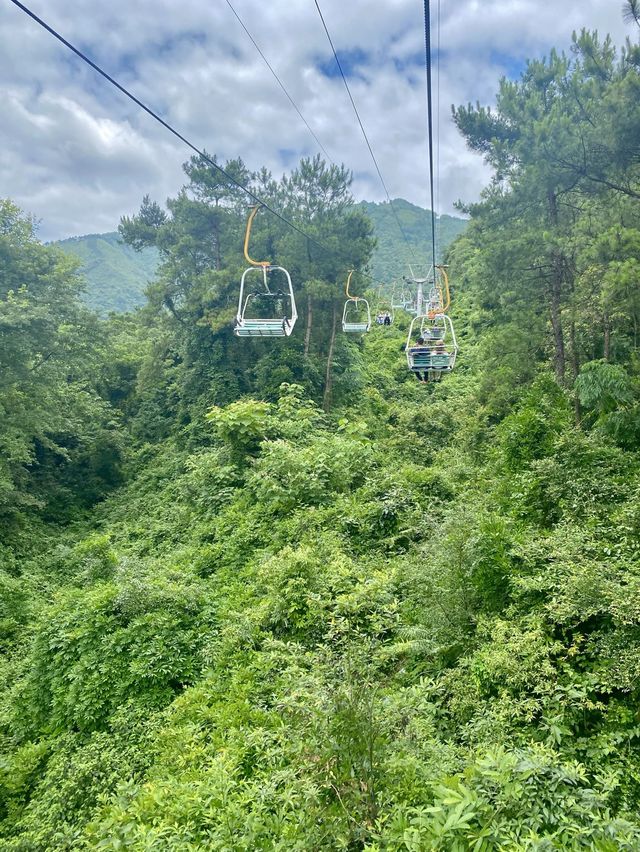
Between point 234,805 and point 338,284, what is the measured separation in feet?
62.8

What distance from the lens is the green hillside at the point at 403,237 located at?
60188mm

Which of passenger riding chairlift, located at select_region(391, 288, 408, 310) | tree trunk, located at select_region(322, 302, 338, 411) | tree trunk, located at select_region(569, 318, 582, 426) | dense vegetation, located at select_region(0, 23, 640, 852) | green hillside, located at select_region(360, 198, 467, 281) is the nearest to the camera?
dense vegetation, located at select_region(0, 23, 640, 852)

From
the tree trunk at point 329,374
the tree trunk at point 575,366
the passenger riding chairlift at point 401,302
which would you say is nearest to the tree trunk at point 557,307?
the tree trunk at point 575,366

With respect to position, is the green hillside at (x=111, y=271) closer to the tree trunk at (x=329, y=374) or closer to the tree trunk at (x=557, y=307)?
the tree trunk at (x=329, y=374)

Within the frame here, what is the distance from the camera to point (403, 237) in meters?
67.4

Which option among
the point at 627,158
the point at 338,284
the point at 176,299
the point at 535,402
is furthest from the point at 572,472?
the point at 176,299

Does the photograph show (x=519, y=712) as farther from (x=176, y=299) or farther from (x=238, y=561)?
(x=176, y=299)

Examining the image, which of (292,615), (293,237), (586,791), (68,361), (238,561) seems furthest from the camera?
(293,237)

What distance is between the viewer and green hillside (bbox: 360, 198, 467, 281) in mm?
60188

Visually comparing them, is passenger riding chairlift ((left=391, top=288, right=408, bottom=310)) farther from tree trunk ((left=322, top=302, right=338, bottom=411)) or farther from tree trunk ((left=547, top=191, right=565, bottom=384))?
tree trunk ((left=547, top=191, right=565, bottom=384))

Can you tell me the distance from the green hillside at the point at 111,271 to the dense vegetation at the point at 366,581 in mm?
51998

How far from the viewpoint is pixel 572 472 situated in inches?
272

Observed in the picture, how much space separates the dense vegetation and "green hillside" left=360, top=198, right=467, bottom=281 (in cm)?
4421

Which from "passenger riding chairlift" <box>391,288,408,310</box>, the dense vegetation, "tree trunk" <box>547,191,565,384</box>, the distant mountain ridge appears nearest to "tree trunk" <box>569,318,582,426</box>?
the dense vegetation
